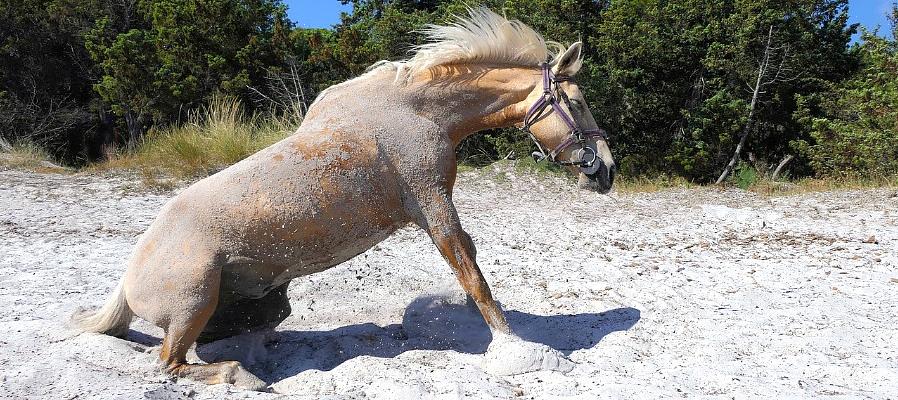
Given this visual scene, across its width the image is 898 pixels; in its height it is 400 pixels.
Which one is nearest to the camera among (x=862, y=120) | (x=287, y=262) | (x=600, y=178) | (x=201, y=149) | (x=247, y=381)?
(x=247, y=381)

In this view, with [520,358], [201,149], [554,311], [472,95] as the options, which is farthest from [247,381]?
[201,149]

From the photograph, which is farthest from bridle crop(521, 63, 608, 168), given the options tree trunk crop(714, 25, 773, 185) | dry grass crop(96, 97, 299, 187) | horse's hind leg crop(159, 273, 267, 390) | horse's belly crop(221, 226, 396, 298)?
tree trunk crop(714, 25, 773, 185)

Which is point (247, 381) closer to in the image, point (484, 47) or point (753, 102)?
point (484, 47)

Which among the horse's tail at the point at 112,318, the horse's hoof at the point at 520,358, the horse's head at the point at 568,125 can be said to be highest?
the horse's head at the point at 568,125

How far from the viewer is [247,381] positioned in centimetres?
348

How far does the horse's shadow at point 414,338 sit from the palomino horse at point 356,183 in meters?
0.37

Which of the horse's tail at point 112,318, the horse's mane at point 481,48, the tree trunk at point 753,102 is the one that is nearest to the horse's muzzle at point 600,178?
the horse's mane at point 481,48

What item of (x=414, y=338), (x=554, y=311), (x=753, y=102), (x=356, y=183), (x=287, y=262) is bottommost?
(x=414, y=338)

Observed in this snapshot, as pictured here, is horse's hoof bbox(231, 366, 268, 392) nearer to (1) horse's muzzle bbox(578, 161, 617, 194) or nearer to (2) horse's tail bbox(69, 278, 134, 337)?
(2) horse's tail bbox(69, 278, 134, 337)

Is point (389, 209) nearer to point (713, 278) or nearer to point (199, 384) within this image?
point (199, 384)

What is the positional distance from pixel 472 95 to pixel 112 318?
2.37 m

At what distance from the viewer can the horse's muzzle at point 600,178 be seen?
12.1ft

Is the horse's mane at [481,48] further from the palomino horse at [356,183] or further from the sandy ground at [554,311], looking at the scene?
the sandy ground at [554,311]

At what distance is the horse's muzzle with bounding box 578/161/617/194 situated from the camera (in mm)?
3699
